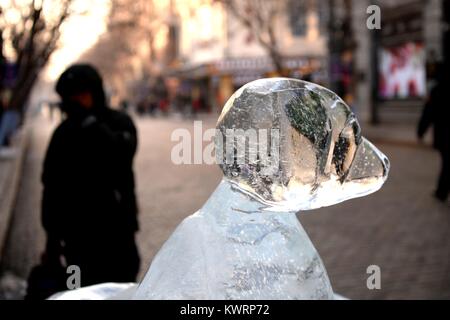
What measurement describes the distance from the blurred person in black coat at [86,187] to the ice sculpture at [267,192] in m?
1.57

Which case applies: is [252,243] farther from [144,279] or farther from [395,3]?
[395,3]

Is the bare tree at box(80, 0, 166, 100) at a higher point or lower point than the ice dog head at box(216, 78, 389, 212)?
higher

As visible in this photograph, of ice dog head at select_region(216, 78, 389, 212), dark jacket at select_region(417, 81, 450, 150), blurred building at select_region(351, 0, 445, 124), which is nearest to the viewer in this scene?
ice dog head at select_region(216, 78, 389, 212)

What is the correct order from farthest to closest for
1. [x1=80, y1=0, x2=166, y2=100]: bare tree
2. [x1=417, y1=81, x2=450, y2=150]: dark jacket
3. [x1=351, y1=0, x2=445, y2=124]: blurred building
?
Result: 1. [x1=80, y1=0, x2=166, y2=100]: bare tree
2. [x1=351, y1=0, x2=445, y2=124]: blurred building
3. [x1=417, y1=81, x2=450, y2=150]: dark jacket

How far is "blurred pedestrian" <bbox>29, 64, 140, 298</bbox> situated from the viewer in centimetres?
294

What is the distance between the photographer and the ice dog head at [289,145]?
4.55 ft

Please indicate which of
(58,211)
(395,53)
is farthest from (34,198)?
(395,53)

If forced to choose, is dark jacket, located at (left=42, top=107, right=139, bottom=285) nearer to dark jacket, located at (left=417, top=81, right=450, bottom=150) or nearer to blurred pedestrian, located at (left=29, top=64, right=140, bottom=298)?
blurred pedestrian, located at (left=29, top=64, right=140, bottom=298)

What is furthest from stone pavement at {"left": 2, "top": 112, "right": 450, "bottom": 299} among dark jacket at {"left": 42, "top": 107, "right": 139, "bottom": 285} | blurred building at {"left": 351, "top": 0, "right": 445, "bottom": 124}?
blurred building at {"left": 351, "top": 0, "right": 445, "bottom": 124}

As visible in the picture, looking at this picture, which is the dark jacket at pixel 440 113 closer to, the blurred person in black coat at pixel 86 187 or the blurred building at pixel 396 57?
the blurred person in black coat at pixel 86 187

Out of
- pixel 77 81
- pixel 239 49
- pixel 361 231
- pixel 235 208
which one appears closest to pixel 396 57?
pixel 361 231
